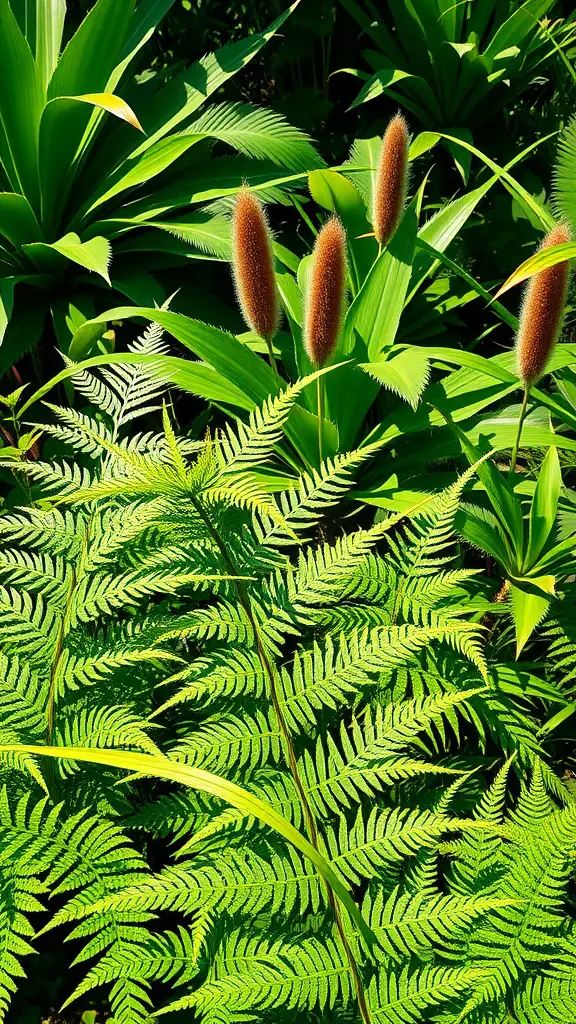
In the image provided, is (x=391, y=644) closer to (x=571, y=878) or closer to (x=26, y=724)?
(x=26, y=724)

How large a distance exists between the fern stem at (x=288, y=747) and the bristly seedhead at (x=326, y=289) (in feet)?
1.53

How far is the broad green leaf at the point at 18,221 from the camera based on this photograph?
6.18 ft

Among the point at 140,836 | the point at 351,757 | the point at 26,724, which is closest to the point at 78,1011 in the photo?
the point at 140,836

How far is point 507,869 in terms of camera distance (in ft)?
3.16

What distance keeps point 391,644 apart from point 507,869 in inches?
11.7

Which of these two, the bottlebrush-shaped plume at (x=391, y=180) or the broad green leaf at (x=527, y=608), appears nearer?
the broad green leaf at (x=527, y=608)

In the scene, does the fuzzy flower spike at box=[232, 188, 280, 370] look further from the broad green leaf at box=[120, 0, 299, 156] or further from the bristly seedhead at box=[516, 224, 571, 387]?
the broad green leaf at box=[120, 0, 299, 156]

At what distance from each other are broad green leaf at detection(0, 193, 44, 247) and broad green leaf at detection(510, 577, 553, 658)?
55.5 inches

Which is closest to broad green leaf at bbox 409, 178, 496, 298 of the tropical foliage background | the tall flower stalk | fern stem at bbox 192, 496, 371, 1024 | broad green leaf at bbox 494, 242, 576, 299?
the tropical foliage background

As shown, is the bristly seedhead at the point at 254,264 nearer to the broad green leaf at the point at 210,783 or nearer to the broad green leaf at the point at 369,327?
the broad green leaf at the point at 369,327

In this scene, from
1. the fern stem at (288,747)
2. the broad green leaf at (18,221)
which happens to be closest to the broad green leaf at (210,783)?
the fern stem at (288,747)

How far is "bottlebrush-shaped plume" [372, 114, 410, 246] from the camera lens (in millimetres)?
1421

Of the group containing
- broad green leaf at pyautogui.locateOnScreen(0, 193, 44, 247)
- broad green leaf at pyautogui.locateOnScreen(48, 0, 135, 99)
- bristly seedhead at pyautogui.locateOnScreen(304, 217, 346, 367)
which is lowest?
bristly seedhead at pyautogui.locateOnScreen(304, 217, 346, 367)

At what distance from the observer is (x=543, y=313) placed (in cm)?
121
